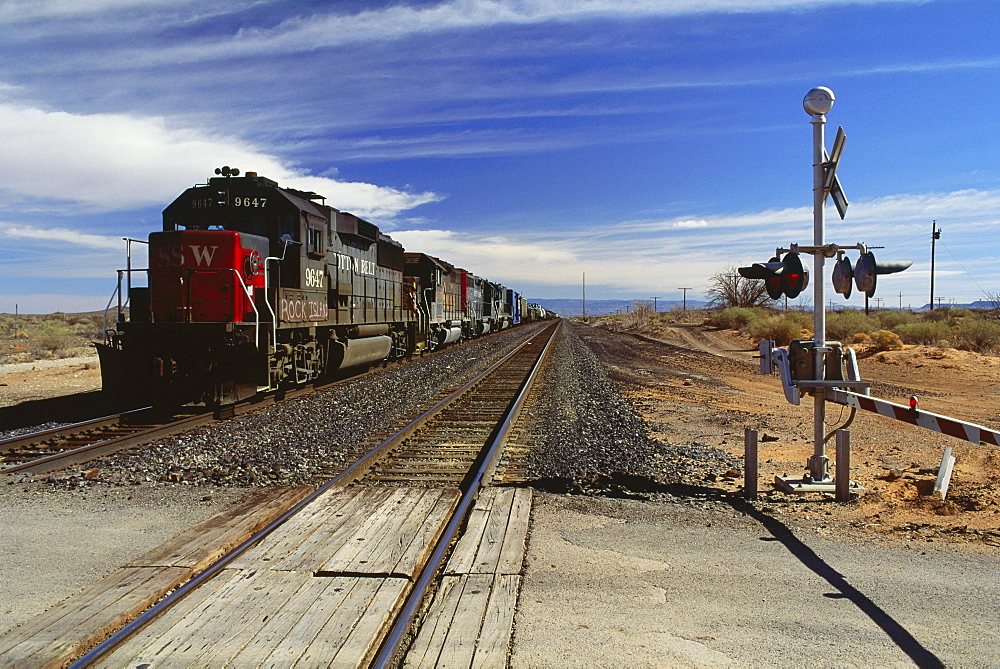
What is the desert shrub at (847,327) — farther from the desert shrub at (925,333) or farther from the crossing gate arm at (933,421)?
the crossing gate arm at (933,421)

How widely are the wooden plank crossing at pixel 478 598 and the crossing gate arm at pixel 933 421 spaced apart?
3013mm

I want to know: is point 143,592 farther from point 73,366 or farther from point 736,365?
point 736,365

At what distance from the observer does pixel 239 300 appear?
33.3ft

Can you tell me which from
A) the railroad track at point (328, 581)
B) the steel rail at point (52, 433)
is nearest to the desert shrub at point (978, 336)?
the railroad track at point (328, 581)

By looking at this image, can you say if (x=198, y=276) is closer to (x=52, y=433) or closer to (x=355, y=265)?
(x=52, y=433)

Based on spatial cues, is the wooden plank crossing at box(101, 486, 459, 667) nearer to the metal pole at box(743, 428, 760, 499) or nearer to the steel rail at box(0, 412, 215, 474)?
the metal pole at box(743, 428, 760, 499)

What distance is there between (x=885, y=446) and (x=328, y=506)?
269 inches

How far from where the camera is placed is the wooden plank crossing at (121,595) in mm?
3258

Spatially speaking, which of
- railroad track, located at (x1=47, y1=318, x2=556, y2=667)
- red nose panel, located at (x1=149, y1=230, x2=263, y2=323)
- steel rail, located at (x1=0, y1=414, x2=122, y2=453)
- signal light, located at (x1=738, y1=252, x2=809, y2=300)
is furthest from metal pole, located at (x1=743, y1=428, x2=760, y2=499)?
steel rail, located at (x1=0, y1=414, x2=122, y2=453)

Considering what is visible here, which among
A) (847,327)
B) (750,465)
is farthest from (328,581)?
(847,327)

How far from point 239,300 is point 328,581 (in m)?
6.97

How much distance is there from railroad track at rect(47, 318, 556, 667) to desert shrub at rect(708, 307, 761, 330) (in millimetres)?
41611

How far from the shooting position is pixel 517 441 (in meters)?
8.62

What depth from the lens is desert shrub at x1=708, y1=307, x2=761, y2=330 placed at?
47.1 metres
